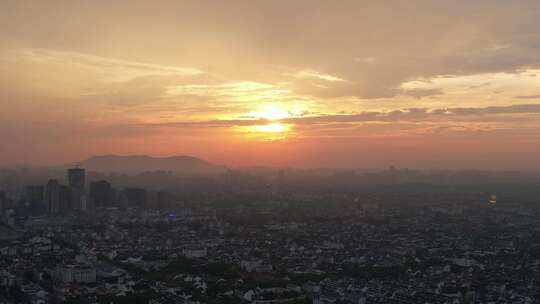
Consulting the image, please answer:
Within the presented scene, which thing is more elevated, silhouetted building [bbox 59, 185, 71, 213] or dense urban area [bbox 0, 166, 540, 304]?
silhouetted building [bbox 59, 185, 71, 213]

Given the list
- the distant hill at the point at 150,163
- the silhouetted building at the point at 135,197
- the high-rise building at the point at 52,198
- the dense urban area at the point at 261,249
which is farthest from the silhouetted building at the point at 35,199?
the distant hill at the point at 150,163

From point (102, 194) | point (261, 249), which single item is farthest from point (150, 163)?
point (261, 249)

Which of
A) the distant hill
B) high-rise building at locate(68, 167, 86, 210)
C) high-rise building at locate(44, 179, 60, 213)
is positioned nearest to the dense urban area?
high-rise building at locate(44, 179, 60, 213)

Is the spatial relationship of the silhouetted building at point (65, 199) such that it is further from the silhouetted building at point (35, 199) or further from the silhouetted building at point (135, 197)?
the silhouetted building at point (135, 197)

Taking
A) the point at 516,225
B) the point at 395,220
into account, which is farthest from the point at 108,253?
the point at 516,225

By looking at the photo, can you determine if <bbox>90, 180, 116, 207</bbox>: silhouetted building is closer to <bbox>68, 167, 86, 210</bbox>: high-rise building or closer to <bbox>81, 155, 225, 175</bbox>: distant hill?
<bbox>68, 167, 86, 210</bbox>: high-rise building

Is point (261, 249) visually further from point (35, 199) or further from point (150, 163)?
point (150, 163)

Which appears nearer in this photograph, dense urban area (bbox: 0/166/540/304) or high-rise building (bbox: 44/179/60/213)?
dense urban area (bbox: 0/166/540/304)
